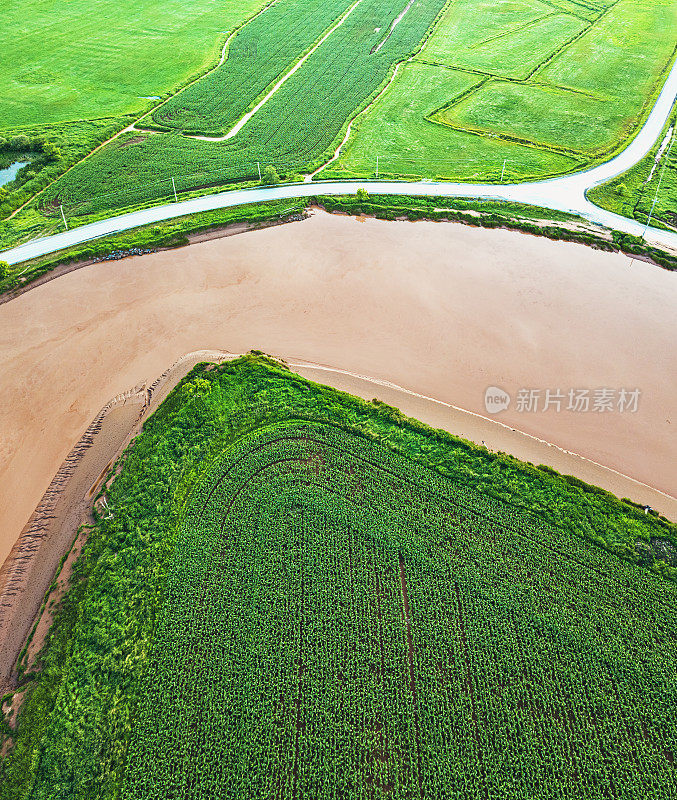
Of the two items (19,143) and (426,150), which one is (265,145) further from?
(19,143)

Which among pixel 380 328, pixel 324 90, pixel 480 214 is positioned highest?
pixel 324 90

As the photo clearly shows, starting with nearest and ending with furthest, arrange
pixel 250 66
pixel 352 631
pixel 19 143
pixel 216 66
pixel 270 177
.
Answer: pixel 352 631 < pixel 270 177 < pixel 19 143 < pixel 250 66 < pixel 216 66

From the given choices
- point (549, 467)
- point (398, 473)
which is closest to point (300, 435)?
point (398, 473)

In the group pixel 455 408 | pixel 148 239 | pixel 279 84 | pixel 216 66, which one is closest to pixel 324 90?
pixel 279 84

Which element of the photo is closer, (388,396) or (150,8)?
(388,396)

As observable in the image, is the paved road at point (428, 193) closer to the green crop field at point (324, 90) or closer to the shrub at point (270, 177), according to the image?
the shrub at point (270, 177)

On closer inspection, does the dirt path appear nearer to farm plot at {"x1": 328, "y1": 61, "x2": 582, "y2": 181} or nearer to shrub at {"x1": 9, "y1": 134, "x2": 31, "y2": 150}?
farm plot at {"x1": 328, "y1": 61, "x2": 582, "y2": 181}

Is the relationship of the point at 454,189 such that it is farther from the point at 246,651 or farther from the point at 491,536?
the point at 246,651

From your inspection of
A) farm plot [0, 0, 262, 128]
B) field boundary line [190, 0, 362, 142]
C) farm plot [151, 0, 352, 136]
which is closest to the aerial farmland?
farm plot [151, 0, 352, 136]
